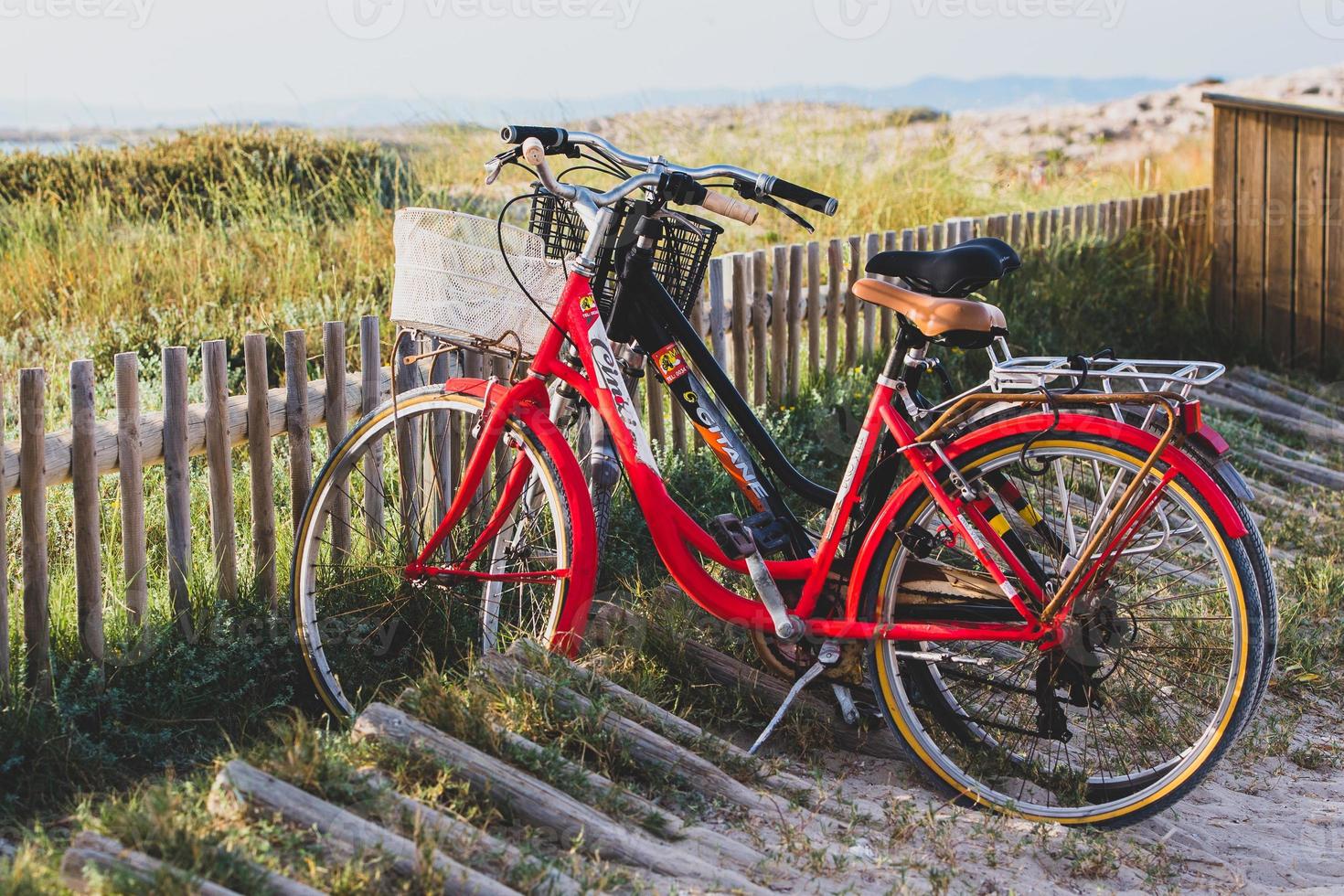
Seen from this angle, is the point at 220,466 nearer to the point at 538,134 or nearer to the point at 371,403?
the point at 371,403

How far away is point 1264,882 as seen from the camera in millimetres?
2980

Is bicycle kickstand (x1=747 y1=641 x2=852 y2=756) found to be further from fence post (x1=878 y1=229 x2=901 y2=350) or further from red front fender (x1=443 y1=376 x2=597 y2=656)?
fence post (x1=878 y1=229 x2=901 y2=350)

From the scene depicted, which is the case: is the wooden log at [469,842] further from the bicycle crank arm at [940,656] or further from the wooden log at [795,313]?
the wooden log at [795,313]

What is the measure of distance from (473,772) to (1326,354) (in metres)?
8.63

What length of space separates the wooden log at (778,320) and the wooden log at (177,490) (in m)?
3.19

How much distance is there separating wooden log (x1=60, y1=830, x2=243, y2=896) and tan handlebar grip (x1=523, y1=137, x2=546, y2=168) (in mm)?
1671

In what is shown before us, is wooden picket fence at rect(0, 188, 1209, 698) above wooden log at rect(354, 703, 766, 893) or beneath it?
above

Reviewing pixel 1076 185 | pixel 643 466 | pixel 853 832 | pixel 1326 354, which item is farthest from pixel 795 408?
pixel 1076 185

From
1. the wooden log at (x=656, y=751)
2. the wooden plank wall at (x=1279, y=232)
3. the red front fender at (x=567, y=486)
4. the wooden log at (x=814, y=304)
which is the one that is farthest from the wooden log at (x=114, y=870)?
the wooden plank wall at (x=1279, y=232)

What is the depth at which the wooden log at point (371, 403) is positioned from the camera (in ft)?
14.1

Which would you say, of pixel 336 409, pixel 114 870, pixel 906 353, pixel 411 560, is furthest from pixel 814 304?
pixel 114 870

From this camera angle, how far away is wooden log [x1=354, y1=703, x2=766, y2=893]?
2605 millimetres

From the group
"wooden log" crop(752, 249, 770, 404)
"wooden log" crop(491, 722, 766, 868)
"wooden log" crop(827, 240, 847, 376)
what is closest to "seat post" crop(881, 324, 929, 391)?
"wooden log" crop(491, 722, 766, 868)

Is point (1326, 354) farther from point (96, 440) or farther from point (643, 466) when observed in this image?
point (96, 440)
